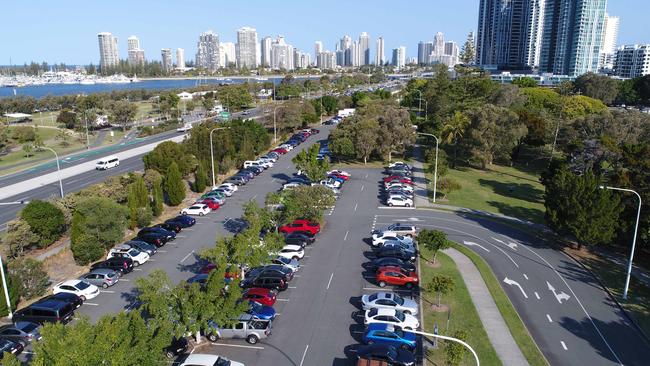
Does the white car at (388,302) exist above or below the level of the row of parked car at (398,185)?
below

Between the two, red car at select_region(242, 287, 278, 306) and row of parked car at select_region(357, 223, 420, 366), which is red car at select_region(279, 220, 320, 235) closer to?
row of parked car at select_region(357, 223, 420, 366)

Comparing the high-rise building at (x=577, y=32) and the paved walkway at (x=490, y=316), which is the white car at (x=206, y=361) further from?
the high-rise building at (x=577, y=32)

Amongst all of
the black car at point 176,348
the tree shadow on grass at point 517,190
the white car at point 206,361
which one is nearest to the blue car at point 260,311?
the black car at point 176,348

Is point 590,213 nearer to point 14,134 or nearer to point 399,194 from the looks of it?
point 399,194

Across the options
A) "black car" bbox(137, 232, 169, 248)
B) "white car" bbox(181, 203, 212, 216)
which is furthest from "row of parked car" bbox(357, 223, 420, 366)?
"white car" bbox(181, 203, 212, 216)

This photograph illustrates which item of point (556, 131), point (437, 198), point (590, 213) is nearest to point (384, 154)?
point (437, 198)

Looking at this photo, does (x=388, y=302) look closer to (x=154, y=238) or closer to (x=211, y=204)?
(x=154, y=238)
